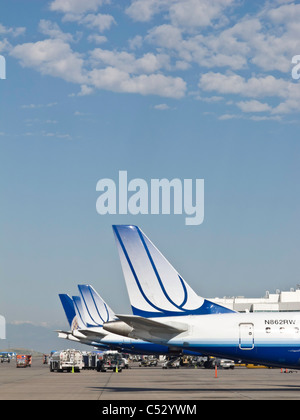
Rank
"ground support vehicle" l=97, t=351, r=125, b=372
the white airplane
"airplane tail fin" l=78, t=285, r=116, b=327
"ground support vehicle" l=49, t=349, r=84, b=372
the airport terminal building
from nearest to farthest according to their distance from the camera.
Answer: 1. the white airplane
2. "ground support vehicle" l=49, t=349, r=84, b=372
3. "ground support vehicle" l=97, t=351, r=125, b=372
4. "airplane tail fin" l=78, t=285, r=116, b=327
5. the airport terminal building

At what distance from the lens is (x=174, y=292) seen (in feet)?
140

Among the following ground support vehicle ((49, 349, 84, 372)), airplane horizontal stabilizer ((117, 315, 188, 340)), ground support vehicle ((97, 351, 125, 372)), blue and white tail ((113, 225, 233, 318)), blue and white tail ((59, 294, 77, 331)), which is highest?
blue and white tail ((113, 225, 233, 318))

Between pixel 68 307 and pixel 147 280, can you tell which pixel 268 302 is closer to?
pixel 68 307

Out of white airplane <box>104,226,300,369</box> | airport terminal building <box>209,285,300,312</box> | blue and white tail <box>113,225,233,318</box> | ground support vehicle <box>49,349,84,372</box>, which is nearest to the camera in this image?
white airplane <box>104,226,300,369</box>

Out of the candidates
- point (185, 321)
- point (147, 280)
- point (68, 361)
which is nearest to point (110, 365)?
point (68, 361)

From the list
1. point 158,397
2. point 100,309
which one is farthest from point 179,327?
point 100,309

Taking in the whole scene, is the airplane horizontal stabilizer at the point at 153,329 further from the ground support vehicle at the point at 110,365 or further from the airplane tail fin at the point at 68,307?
Result: the airplane tail fin at the point at 68,307

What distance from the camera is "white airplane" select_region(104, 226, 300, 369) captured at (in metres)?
40.8

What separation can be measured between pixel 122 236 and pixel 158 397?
34.3 feet

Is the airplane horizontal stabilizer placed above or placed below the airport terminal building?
above

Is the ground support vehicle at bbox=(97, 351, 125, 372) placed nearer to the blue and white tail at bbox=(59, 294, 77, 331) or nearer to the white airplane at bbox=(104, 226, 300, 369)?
the blue and white tail at bbox=(59, 294, 77, 331)

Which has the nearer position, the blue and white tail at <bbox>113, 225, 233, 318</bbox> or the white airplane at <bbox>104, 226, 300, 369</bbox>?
the white airplane at <bbox>104, 226, 300, 369</bbox>

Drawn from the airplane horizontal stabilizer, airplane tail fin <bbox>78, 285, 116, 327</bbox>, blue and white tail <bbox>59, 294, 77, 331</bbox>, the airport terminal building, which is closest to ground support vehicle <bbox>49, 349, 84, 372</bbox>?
airplane tail fin <bbox>78, 285, 116, 327</bbox>

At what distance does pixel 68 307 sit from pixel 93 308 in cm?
2322
